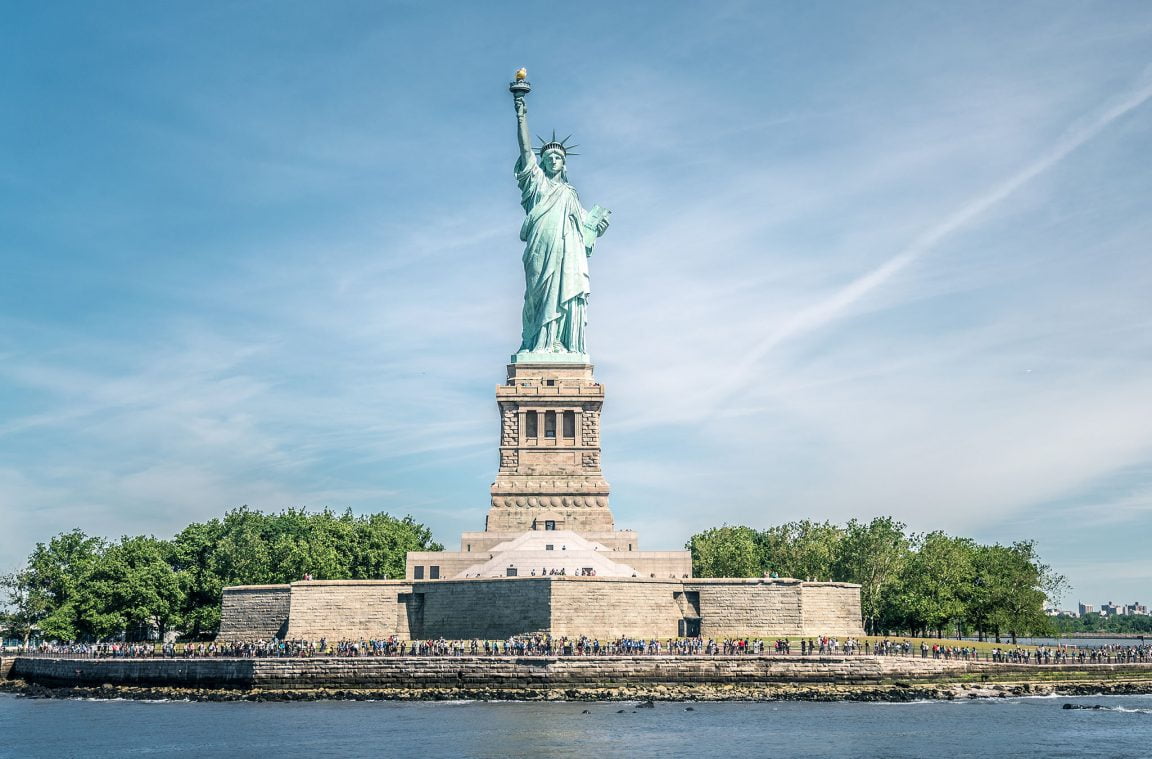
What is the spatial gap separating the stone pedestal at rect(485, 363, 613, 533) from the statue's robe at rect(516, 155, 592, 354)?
9.01 feet

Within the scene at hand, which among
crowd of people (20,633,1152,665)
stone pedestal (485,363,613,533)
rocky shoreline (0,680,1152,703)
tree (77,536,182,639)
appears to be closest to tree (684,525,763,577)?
stone pedestal (485,363,613,533)

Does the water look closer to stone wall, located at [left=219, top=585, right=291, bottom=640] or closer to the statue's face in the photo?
stone wall, located at [left=219, top=585, right=291, bottom=640]

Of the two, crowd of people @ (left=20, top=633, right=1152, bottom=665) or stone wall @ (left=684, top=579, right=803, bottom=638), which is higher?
stone wall @ (left=684, top=579, right=803, bottom=638)

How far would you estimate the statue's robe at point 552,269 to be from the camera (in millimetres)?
80625

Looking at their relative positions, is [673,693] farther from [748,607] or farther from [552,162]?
[552,162]

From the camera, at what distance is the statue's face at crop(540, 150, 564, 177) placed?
8162 cm

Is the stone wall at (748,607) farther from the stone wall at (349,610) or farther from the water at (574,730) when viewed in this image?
the stone wall at (349,610)

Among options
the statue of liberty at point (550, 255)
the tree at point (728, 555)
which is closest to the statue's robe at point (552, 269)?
the statue of liberty at point (550, 255)

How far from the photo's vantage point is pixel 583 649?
55.2m

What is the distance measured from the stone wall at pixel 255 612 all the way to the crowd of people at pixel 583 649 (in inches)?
34.6

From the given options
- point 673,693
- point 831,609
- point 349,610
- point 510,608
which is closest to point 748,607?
point 831,609

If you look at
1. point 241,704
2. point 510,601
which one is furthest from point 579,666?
point 241,704

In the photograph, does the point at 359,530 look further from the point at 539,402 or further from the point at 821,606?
the point at 821,606

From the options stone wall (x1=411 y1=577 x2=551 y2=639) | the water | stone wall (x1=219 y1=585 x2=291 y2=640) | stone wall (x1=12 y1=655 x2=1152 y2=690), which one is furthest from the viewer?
stone wall (x1=219 y1=585 x2=291 y2=640)
